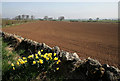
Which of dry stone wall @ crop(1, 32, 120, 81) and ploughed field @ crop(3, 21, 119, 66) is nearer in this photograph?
dry stone wall @ crop(1, 32, 120, 81)

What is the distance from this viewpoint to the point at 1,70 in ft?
11.2

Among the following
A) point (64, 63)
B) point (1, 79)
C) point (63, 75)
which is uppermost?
point (64, 63)

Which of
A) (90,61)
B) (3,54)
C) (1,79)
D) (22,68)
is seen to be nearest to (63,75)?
(90,61)

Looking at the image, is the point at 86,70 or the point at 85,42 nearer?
the point at 86,70

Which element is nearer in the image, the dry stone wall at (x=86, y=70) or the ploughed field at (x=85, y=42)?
the dry stone wall at (x=86, y=70)

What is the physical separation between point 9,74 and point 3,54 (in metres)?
1.92

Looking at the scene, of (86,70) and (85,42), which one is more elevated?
(86,70)

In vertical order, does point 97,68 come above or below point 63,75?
above

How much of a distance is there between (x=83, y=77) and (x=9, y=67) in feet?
8.94

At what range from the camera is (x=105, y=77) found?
2.49 metres

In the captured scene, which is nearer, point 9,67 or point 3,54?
point 9,67

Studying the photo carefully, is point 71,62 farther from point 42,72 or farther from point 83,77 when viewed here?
point 42,72

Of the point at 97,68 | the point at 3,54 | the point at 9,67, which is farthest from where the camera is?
the point at 3,54

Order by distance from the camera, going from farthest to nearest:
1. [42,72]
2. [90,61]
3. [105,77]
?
[42,72], [90,61], [105,77]
